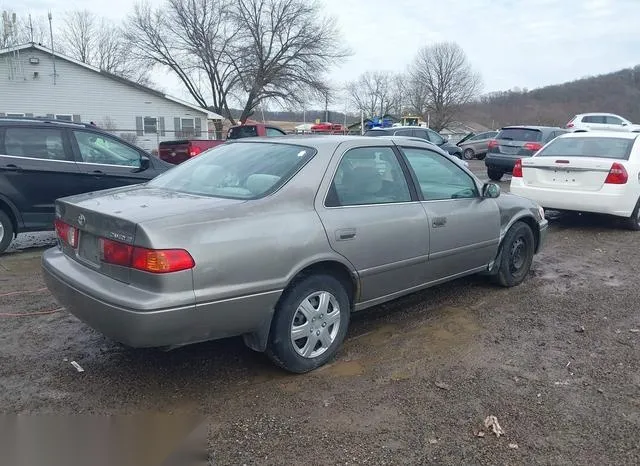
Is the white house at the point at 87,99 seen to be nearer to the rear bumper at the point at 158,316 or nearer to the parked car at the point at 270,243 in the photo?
the parked car at the point at 270,243

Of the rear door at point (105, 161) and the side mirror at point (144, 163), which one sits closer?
the rear door at point (105, 161)

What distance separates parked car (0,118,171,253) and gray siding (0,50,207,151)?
20.0 metres

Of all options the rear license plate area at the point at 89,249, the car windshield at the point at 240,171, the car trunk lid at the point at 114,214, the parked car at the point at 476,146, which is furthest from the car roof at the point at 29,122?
the parked car at the point at 476,146

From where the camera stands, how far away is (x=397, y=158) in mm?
4289

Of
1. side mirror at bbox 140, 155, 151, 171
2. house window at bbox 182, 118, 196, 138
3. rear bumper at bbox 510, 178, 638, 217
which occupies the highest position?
house window at bbox 182, 118, 196, 138

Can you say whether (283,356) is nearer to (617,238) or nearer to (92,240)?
(92,240)

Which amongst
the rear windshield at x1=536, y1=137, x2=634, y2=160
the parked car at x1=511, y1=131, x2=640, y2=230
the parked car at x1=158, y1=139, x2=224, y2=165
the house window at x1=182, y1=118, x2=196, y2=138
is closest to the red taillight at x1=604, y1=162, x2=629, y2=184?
the parked car at x1=511, y1=131, x2=640, y2=230

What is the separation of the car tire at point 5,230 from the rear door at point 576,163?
727cm

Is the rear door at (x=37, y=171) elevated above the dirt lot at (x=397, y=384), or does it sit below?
above

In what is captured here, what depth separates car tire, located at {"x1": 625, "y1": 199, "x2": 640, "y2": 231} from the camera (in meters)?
8.05

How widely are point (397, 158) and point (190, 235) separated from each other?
1.97 metres

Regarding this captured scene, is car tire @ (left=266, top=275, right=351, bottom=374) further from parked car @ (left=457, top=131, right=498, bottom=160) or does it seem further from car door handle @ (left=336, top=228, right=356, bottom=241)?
parked car @ (left=457, top=131, right=498, bottom=160)

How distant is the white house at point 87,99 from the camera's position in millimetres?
25062

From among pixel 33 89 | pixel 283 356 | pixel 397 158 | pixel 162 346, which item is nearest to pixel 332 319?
pixel 283 356
